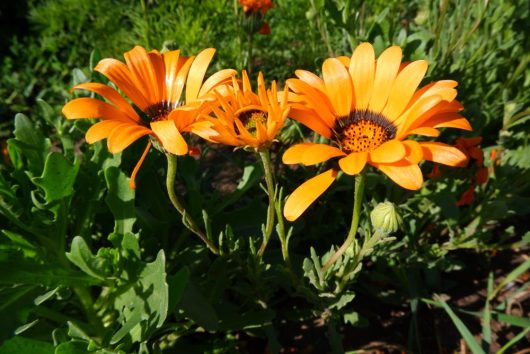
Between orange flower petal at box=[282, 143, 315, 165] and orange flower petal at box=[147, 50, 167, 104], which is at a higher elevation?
orange flower petal at box=[147, 50, 167, 104]

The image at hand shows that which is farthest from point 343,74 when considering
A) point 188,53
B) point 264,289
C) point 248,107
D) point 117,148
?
point 188,53

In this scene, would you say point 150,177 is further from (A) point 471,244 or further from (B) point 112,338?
(A) point 471,244

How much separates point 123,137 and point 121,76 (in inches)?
11.4

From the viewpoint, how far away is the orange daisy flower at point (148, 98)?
2.99 feet

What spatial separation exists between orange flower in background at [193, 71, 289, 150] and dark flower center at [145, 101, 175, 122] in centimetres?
32

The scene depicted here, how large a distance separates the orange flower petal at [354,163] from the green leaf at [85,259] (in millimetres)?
725

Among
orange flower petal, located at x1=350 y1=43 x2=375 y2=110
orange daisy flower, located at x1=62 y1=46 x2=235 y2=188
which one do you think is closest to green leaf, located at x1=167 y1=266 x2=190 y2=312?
orange daisy flower, located at x1=62 y1=46 x2=235 y2=188

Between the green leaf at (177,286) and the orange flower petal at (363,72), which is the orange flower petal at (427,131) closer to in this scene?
the orange flower petal at (363,72)

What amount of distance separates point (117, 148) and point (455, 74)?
1462 millimetres

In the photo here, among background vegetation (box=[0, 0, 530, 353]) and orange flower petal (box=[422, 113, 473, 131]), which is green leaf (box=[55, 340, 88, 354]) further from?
orange flower petal (box=[422, 113, 473, 131])

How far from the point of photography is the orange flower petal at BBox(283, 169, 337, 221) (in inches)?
35.3

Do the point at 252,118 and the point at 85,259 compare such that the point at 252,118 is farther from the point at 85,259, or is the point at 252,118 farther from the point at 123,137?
the point at 85,259

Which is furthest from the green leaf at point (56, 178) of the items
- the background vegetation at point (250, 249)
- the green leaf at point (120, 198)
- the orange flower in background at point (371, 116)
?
the orange flower in background at point (371, 116)

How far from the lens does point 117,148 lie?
873mm
